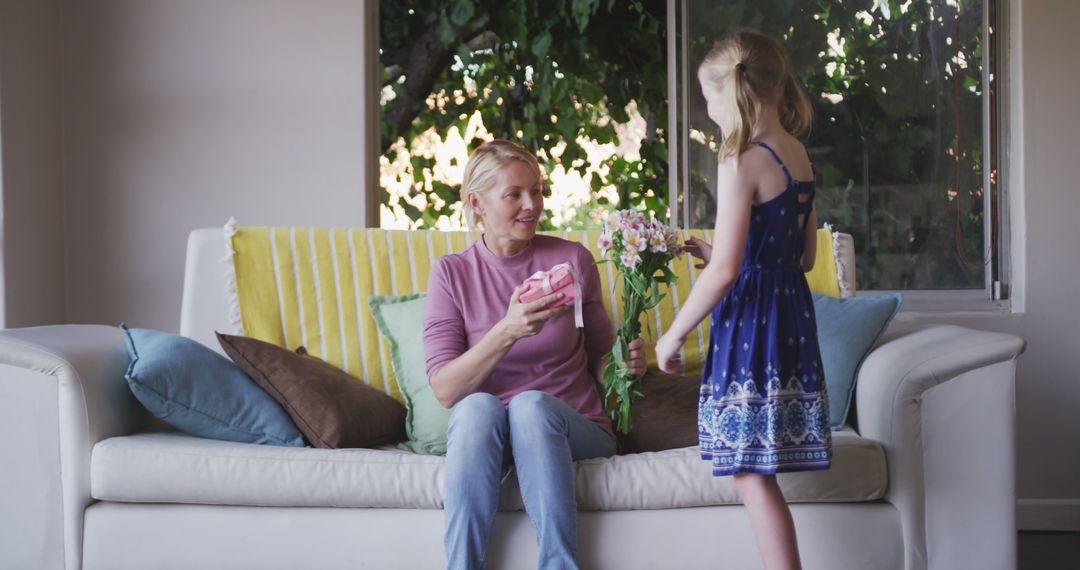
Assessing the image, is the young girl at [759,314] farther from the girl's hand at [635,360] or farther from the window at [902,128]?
the window at [902,128]

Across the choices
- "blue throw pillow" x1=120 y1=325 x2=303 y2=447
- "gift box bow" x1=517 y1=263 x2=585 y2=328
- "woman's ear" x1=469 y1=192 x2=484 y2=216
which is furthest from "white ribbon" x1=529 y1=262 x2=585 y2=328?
"blue throw pillow" x1=120 y1=325 x2=303 y2=447

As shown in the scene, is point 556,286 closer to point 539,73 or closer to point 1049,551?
point 1049,551

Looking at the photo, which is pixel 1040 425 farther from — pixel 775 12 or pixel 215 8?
pixel 215 8

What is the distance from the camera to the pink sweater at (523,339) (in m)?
2.13

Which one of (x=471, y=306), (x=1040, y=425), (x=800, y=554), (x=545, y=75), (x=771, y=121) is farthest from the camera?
(x=545, y=75)

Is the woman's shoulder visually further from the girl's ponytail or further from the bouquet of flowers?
the girl's ponytail

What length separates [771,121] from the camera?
1.82 metres

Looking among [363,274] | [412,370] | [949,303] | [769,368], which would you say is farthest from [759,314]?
[949,303]

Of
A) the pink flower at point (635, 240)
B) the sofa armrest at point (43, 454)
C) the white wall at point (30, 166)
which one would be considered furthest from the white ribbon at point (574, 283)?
the white wall at point (30, 166)

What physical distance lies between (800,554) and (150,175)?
233 cm

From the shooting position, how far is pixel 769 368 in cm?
177

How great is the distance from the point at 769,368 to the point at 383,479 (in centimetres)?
78

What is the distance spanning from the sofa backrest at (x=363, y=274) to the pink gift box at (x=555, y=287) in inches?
22.3

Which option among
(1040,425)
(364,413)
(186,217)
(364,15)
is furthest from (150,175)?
(1040,425)
